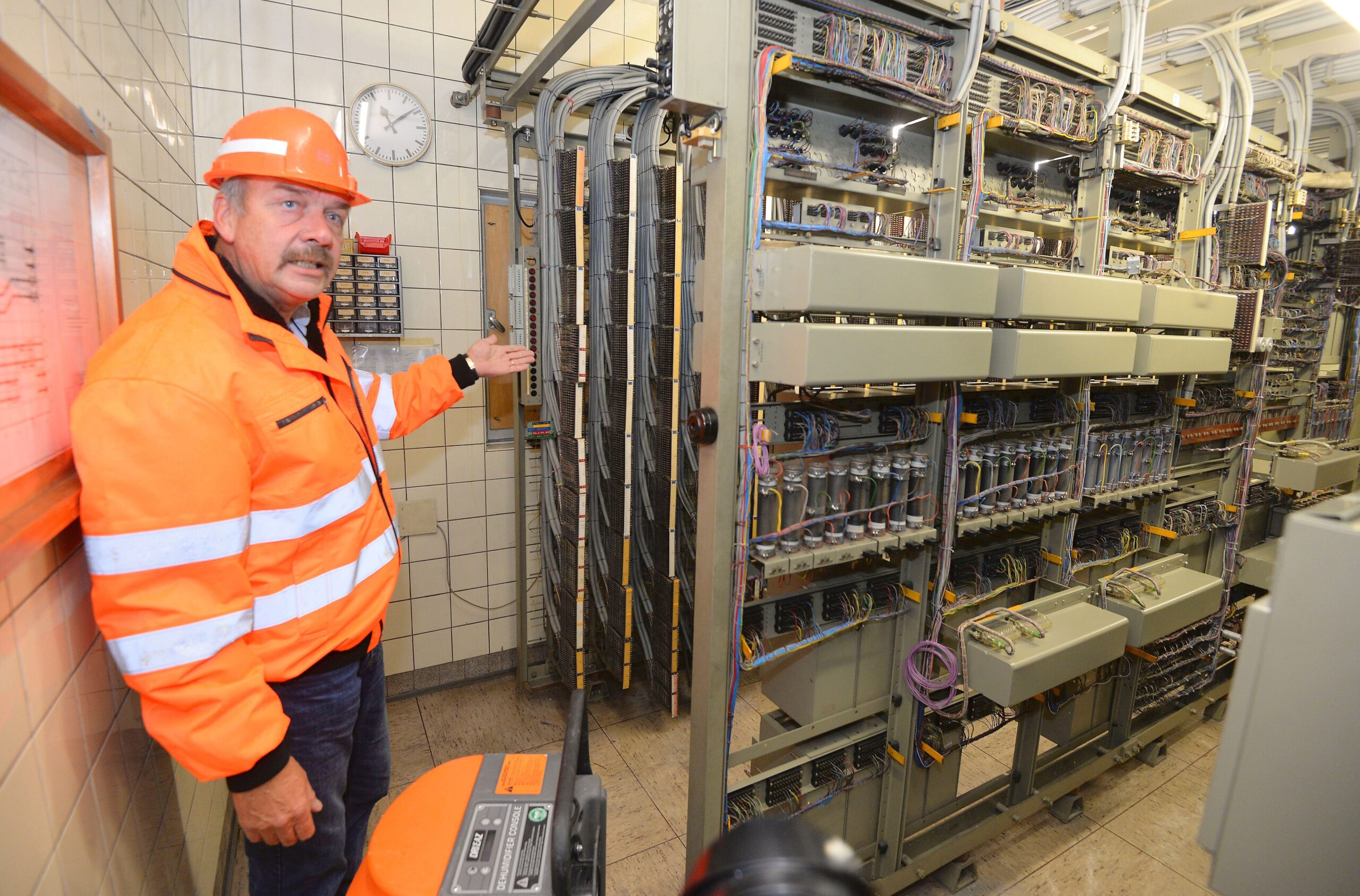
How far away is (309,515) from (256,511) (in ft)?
0.29

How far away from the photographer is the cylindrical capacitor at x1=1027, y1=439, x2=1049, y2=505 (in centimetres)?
232

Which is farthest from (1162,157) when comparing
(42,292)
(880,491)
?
(42,292)

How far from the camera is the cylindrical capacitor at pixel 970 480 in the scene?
7.02ft

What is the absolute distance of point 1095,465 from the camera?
8.41ft

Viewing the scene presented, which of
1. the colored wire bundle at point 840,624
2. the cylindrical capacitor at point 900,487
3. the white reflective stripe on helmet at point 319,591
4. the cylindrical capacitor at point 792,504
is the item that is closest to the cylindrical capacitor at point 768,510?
the cylindrical capacitor at point 792,504

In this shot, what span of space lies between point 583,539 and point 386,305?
136cm

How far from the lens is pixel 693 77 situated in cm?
149

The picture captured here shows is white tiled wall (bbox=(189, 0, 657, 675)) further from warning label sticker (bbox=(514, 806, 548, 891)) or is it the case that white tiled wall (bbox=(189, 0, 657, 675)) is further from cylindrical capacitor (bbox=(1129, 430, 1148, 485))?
cylindrical capacitor (bbox=(1129, 430, 1148, 485))

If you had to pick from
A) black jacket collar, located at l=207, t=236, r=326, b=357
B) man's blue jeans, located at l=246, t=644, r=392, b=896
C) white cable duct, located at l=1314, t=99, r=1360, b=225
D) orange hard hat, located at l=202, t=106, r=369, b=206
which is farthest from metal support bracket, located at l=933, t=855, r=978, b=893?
white cable duct, located at l=1314, t=99, r=1360, b=225

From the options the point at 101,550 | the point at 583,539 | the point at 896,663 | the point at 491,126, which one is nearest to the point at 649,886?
the point at 896,663

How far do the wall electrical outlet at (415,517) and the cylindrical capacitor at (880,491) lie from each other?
7.07 feet

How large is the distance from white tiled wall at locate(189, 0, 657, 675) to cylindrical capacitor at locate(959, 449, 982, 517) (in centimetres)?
208

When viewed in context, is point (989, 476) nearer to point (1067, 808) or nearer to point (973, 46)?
point (973, 46)

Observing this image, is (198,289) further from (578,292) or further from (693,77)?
(578,292)
